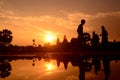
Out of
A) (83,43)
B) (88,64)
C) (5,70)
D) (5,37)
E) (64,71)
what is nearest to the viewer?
(64,71)

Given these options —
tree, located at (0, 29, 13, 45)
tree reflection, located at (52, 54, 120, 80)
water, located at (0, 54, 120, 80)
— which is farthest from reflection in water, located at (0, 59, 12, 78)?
tree, located at (0, 29, 13, 45)

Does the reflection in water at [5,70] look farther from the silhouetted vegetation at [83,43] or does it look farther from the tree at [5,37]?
the tree at [5,37]

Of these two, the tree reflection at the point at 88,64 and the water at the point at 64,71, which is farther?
the tree reflection at the point at 88,64

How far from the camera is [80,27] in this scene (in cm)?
1934

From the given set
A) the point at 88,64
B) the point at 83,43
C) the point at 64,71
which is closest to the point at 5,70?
the point at 64,71

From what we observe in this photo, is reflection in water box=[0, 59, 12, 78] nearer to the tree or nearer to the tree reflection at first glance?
the tree reflection

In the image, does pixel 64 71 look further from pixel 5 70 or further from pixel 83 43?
pixel 83 43

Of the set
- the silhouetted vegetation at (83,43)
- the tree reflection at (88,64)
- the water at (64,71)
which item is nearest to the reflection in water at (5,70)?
the water at (64,71)

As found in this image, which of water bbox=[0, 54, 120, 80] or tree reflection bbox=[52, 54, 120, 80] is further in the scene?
tree reflection bbox=[52, 54, 120, 80]

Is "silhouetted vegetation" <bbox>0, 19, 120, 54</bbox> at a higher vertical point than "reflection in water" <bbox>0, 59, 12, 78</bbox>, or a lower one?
higher

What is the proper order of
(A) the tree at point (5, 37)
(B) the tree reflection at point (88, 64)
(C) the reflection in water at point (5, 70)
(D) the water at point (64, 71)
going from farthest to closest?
(A) the tree at point (5, 37), (C) the reflection in water at point (5, 70), (B) the tree reflection at point (88, 64), (D) the water at point (64, 71)

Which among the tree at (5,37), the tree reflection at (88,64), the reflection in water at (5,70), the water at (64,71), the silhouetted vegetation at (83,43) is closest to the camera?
the water at (64,71)

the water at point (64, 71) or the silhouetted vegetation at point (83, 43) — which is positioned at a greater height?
the silhouetted vegetation at point (83, 43)

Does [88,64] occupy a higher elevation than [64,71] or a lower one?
higher
